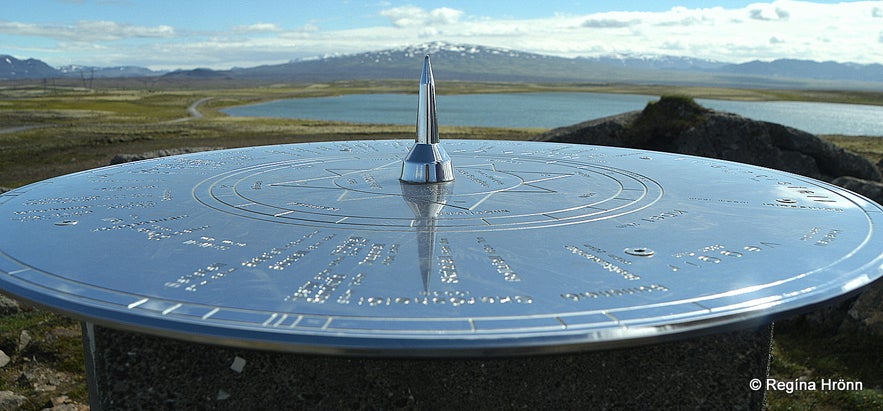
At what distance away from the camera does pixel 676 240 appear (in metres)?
2.67

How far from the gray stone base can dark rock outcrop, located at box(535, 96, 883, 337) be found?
5.38 meters

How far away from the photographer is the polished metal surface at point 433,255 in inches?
72.4

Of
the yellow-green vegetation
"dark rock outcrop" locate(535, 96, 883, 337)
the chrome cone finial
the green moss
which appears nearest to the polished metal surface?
the chrome cone finial

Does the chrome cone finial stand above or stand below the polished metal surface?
above

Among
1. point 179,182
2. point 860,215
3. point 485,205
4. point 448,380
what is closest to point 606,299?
point 448,380

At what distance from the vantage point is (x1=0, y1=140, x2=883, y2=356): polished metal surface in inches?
72.4

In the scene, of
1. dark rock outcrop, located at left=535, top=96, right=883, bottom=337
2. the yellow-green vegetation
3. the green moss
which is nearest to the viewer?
the yellow-green vegetation

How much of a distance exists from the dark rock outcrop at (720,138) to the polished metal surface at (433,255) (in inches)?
195

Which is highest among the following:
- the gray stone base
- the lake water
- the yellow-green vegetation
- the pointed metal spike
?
the pointed metal spike

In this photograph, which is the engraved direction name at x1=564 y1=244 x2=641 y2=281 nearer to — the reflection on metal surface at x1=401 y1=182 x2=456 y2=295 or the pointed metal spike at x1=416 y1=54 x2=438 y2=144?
the reflection on metal surface at x1=401 y1=182 x2=456 y2=295

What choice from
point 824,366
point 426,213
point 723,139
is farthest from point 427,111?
point 723,139

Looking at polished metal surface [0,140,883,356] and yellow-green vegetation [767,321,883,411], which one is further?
yellow-green vegetation [767,321,883,411]

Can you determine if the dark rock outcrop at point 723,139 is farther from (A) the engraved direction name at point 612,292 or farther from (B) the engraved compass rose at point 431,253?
(A) the engraved direction name at point 612,292

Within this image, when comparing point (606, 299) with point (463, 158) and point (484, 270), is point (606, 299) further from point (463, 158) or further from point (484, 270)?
point (463, 158)
